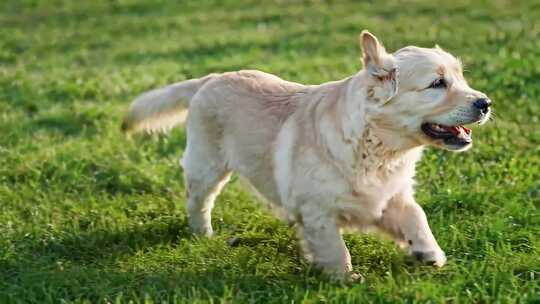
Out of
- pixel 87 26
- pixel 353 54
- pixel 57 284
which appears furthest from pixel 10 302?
pixel 87 26

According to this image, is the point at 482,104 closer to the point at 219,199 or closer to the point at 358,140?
the point at 358,140

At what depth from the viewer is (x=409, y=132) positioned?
4258 millimetres

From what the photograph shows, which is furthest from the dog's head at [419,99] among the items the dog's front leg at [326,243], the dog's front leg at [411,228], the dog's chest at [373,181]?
the dog's front leg at [326,243]

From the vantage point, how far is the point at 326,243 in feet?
14.5

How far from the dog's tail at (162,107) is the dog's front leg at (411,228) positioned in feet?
5.38

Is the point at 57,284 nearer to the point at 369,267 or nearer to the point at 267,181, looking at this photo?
the point at 267,181

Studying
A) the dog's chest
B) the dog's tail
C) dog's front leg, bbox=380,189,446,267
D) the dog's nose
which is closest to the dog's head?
the dog's nose

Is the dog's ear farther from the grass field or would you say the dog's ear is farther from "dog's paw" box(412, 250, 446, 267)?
the grass field

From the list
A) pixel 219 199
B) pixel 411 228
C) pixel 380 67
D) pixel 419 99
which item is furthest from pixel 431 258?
pixel 219 199

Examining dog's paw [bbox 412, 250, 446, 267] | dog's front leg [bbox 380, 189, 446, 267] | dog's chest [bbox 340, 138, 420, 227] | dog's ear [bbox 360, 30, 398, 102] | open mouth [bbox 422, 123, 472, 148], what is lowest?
dog's paw [bbox 412, 250, 446, 267]

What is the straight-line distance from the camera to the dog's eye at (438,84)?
13.8 ft

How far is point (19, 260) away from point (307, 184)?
1856mm

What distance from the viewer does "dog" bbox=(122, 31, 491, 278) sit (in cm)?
422

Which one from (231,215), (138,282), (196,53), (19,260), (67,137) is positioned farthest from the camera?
(196,53)
